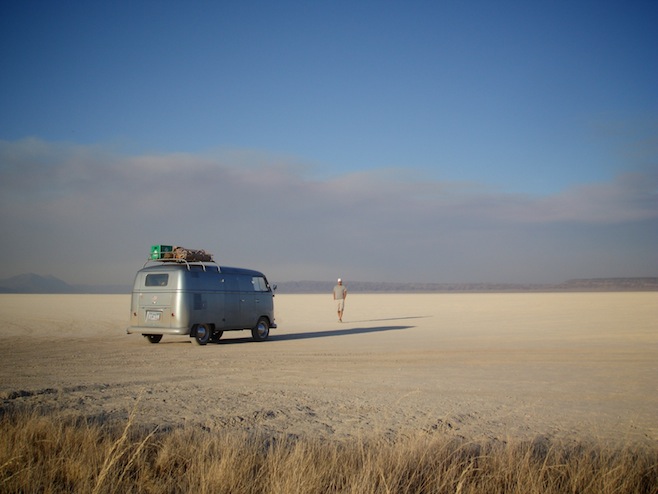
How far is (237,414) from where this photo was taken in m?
8.40

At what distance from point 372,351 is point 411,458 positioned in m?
10.8

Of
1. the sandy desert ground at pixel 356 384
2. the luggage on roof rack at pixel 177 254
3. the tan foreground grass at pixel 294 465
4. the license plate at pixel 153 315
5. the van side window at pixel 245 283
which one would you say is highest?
the luggage on roof rack at pixel 177 254

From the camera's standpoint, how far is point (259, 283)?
20.5m

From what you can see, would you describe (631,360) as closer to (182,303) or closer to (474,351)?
(474,351)

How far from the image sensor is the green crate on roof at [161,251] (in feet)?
61.3

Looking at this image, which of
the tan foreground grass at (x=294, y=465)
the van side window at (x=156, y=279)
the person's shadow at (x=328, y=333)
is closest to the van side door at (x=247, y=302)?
the person's shadow at (x=328, y=333)

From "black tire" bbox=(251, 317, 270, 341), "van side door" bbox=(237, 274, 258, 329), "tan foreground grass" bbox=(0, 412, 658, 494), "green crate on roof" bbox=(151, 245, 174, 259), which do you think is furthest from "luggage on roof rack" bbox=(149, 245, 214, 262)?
"tan foreground grass" bbox=(0, 412, 658, 494)

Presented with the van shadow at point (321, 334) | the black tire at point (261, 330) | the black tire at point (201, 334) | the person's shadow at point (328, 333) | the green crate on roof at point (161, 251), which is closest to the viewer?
the black tire at point (201, 334)

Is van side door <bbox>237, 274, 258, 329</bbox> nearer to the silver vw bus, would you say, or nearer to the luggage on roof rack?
the silver vw bus

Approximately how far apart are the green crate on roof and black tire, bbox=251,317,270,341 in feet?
12.1

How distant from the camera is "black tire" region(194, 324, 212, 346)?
59.1 feet

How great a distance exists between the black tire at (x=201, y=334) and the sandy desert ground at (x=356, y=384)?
485 mm

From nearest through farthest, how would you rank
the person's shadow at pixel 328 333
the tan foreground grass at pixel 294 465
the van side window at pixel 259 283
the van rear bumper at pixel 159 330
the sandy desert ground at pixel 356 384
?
the tan foreground grass at pixel 294 465, the sandy desert ground at pixel 356 384, the van rear bumper at pixel 159 330, the van side window at pixel 259 283, the person's shadow at pixel 328 333

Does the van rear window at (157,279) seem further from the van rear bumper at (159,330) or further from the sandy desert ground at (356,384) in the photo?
the sandy desert ground at (356,384)
